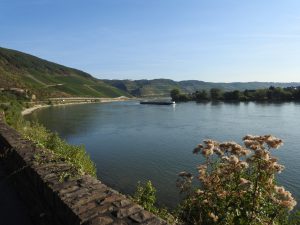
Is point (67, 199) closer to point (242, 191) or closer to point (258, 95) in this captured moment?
point (242, 191)

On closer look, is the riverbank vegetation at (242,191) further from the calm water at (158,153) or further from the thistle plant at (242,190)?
the calm water at (158,153)

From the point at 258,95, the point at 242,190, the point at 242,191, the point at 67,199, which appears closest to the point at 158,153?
the point at 242,190

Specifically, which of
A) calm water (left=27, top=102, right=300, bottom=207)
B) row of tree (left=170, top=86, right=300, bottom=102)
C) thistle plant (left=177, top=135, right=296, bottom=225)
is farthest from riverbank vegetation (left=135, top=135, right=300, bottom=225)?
row of tree (left=170, top=86, right=300, bottom=102)

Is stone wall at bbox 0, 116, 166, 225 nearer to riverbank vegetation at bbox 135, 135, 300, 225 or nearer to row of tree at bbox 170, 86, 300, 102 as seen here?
riverbank vegetation at bbox 135, 135, 300, 225

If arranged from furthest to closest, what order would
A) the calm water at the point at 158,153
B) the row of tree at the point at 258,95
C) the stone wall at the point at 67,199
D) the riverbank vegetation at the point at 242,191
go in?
the row of tree at the point at 258,95 < the calm water at the point at 158,153 < the riverbank vegetation at the point at 242,191 < the stone wall at the point at 67,199

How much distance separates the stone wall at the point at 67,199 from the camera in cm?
510

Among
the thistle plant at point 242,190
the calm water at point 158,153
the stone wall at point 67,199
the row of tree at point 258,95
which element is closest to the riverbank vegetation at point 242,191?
the thistle plant at point 242,190

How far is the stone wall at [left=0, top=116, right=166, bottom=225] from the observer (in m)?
5.10

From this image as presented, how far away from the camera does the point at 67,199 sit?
18.7 ft

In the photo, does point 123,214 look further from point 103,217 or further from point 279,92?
point 279,92

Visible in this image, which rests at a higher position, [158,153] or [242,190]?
[242,190]

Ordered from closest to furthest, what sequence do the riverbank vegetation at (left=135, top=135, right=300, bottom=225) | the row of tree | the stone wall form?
1. the stone wall
2. the riverbank vegetation at (left=135, top=135, right=300, bottom=225)
3. the row of tree

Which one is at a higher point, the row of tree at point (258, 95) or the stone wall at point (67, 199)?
the stone wall at point (67, 199)

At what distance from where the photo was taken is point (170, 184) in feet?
66.5
